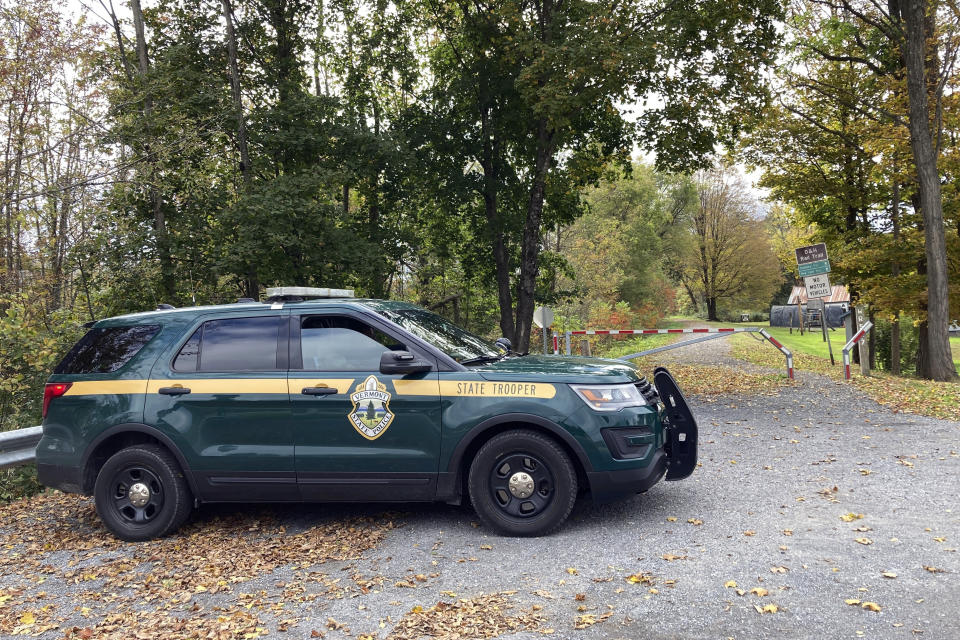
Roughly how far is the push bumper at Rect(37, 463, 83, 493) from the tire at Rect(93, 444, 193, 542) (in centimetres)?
20

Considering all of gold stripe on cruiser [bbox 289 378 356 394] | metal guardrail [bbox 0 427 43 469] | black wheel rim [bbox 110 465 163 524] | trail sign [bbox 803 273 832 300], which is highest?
trail sign [bbox 803 273 832 300]

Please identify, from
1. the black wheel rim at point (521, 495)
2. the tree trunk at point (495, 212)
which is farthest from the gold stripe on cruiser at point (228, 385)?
the tree trunk at point (495, 212)

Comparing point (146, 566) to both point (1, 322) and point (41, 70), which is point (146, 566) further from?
point (41, 70)

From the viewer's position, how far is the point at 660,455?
5.39 m

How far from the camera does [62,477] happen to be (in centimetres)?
584

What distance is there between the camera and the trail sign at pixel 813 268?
16.5 meters

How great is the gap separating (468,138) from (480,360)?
13.9m

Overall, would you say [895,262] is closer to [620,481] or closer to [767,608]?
[620,481]

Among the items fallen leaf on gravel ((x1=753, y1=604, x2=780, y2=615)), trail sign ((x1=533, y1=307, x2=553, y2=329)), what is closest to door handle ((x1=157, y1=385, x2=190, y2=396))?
fallen leaf on gravel ((x1=753, y1=604, x2=780, y2=615))

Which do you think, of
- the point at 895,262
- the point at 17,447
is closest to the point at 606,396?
the point at 17,447

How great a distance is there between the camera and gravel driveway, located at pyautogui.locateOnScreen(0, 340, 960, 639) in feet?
12.8

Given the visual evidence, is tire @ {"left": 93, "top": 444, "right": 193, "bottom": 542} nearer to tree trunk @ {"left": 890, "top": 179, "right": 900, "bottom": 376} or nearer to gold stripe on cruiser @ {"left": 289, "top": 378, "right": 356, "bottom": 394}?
gold stripe on cruiser @ {"left": 289, "top": 378, "right": 356, "bottom": 394}

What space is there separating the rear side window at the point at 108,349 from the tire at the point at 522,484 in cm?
303

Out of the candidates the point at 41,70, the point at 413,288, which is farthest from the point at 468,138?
the point at 41,70
